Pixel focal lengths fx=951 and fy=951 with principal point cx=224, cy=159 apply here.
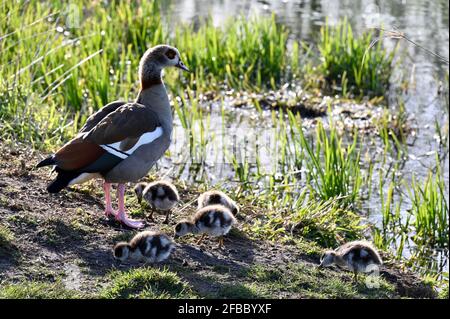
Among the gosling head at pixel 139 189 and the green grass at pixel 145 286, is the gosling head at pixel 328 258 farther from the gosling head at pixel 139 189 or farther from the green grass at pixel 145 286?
the gosling head at pixel 139 189

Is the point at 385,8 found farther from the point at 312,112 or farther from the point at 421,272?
the point at 421,272

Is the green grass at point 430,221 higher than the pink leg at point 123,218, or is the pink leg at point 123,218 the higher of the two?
the pink leg at point 123,218

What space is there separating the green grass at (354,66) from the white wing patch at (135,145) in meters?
5.73

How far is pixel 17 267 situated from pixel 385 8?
11.6 meters

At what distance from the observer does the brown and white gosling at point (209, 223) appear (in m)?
6.59

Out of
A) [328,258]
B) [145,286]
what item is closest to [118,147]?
[145,286]

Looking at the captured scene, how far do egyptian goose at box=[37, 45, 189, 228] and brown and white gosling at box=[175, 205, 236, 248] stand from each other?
19.0 inches

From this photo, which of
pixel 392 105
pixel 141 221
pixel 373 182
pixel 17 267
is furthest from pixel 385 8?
pixel 17 267

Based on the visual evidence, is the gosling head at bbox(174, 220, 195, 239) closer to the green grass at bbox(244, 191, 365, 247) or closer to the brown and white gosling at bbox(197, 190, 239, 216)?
the brown and white gosling at bbox(197, 190, 239, 216)

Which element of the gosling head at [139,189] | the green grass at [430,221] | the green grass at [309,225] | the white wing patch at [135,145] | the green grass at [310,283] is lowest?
the green grass at [430,221]

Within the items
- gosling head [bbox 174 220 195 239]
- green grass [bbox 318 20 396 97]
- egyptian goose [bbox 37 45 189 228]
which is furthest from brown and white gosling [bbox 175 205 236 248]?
green grass [bbox 318 20 396 97]

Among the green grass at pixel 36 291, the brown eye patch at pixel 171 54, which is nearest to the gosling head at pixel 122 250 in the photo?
the green grass at pixel 36 291

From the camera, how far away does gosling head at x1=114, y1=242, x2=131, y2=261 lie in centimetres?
616

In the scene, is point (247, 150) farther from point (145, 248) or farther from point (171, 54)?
point (145, 248)
